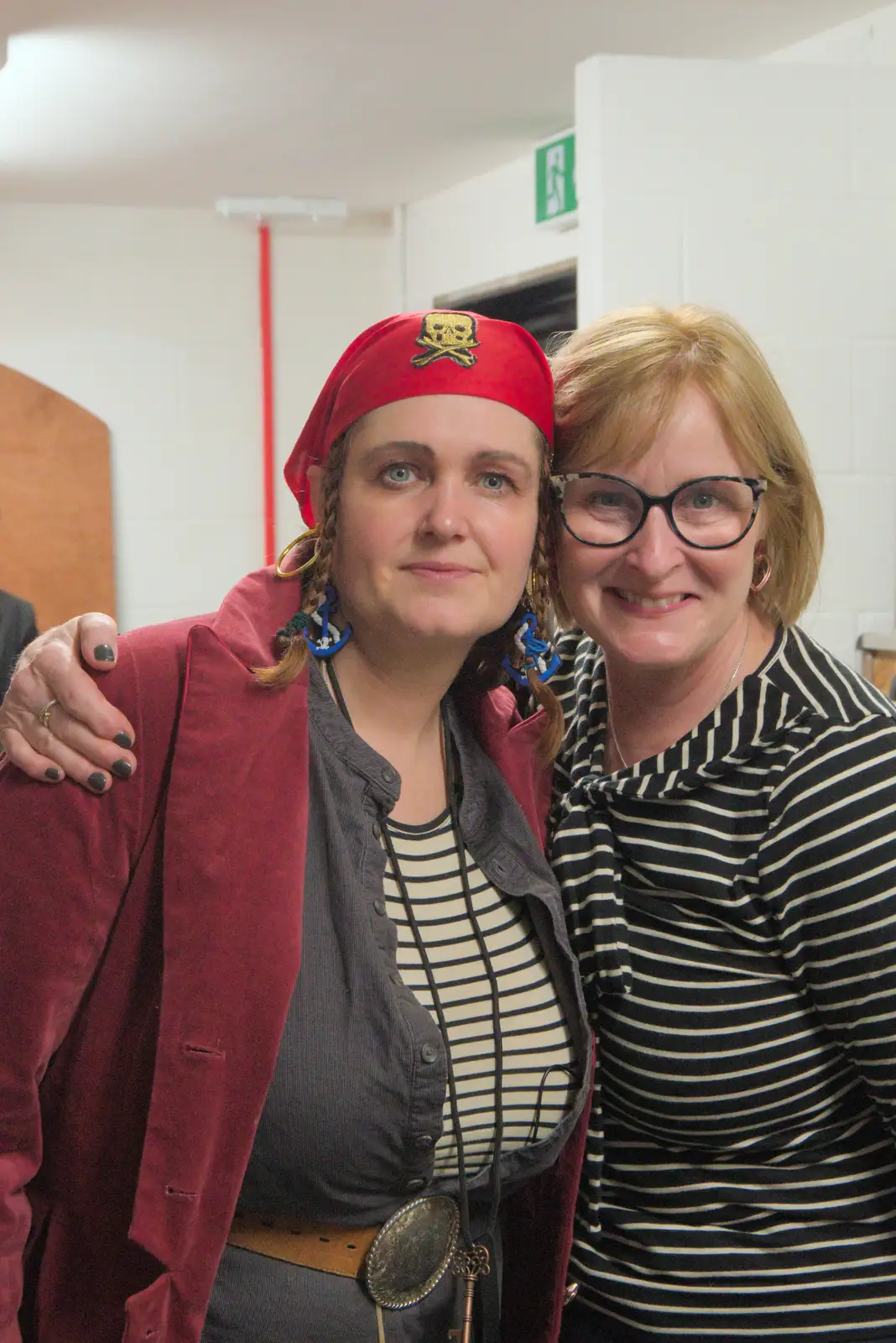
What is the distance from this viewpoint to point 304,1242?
50.7 inches

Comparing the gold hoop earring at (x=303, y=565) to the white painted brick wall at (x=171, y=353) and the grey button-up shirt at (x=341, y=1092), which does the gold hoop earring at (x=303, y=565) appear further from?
the white painted brick wall at (x=171, y=353)

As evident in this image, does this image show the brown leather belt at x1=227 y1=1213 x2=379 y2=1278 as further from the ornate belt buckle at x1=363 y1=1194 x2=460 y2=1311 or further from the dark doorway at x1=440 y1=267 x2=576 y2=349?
the dark doorway at x1=440 y1=267 x2=576 y2=349

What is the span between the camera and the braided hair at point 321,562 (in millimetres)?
1342

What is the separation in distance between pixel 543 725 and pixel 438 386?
18.1 inches

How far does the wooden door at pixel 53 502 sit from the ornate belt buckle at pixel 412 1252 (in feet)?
15.0

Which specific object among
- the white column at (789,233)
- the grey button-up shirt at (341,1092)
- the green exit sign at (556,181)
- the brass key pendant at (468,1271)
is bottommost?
the brass key pendant at (468,1271)

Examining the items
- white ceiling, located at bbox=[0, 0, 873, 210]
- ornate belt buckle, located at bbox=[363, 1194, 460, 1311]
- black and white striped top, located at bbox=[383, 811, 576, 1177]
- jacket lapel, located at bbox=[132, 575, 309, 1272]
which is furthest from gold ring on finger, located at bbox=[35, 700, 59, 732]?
white ceiling, located at bbox=[0, 0, 873, 210]

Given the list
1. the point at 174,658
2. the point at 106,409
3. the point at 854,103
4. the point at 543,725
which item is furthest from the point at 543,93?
the point at 174,658

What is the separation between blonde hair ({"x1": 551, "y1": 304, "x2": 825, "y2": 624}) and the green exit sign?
3.12 metres

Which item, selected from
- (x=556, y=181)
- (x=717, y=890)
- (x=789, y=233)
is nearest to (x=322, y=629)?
(x=717, y=890)

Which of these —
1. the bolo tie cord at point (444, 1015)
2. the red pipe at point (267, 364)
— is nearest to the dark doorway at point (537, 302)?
the red pipe at point (267, 364)

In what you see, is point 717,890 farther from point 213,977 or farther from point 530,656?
point 213,977

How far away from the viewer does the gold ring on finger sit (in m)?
1.22

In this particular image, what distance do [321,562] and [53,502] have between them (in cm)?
456
